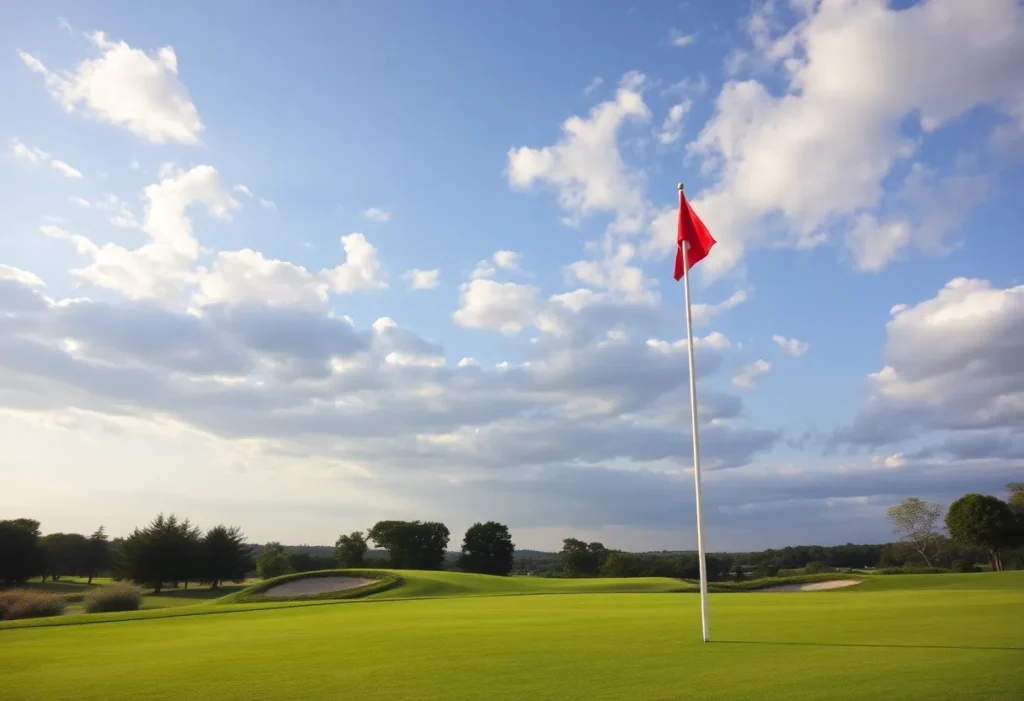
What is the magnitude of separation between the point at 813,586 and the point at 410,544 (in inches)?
2072

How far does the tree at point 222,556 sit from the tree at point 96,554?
109ft

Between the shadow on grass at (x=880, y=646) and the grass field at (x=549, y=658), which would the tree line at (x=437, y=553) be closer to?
the grass field at (x=549, y=658)

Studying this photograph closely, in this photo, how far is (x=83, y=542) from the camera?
91.1m

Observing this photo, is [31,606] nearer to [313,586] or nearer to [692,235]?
[313,586]

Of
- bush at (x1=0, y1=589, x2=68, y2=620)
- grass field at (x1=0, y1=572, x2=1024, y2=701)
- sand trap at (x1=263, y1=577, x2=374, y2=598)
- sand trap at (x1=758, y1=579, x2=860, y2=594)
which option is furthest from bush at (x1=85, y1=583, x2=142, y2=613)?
sand trap at (x1=758, y1=579, x2=860, y2=594)

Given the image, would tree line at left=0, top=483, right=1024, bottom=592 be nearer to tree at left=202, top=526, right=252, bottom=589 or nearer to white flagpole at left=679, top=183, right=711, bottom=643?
tree at left=202, top=526, right=252, bottom=589

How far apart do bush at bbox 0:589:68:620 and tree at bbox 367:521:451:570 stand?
5293 centimetres

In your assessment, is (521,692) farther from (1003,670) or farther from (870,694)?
(1003,670)

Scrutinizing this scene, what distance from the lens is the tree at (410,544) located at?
86312mm

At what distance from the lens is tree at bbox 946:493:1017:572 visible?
62.7 m

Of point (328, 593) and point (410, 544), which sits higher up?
point (410, 544)

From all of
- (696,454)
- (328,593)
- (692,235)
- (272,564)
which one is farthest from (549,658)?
(272,564)

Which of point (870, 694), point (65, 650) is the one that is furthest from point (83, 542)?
point (870, 694)

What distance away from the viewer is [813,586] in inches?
1929
